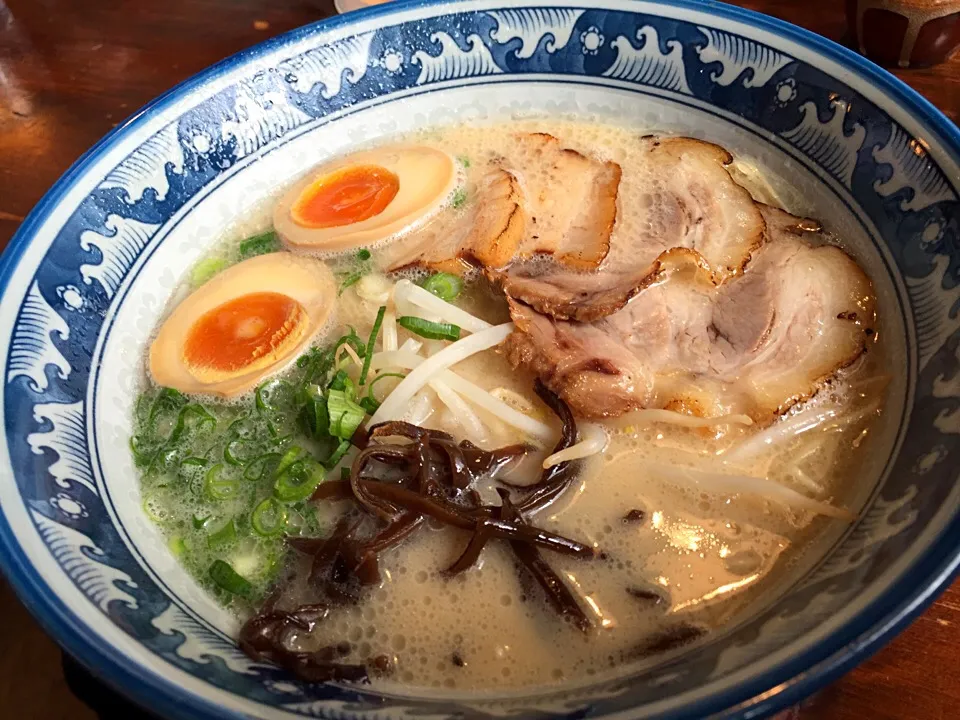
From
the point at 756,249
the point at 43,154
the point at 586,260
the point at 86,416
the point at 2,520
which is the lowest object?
the point at 2,520

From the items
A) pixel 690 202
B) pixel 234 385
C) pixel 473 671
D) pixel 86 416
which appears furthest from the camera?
pixel 690 202

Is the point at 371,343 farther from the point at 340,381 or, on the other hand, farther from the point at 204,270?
the point at 204,270

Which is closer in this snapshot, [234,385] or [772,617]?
[772,617]

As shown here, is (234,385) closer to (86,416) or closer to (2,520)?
(86,416)

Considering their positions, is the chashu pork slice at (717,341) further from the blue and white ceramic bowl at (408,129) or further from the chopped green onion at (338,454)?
the chopped green onion at (338,454)

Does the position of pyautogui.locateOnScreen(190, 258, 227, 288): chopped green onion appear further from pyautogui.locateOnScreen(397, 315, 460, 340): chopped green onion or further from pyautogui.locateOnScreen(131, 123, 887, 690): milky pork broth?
pyautogui.locateOnScreen(397, 315, 460, 340): chopped green onion

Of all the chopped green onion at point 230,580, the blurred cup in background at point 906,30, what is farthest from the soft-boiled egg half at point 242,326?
the blurred cup in background at point 906,30

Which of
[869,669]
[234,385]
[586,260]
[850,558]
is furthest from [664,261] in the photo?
[234,385]
